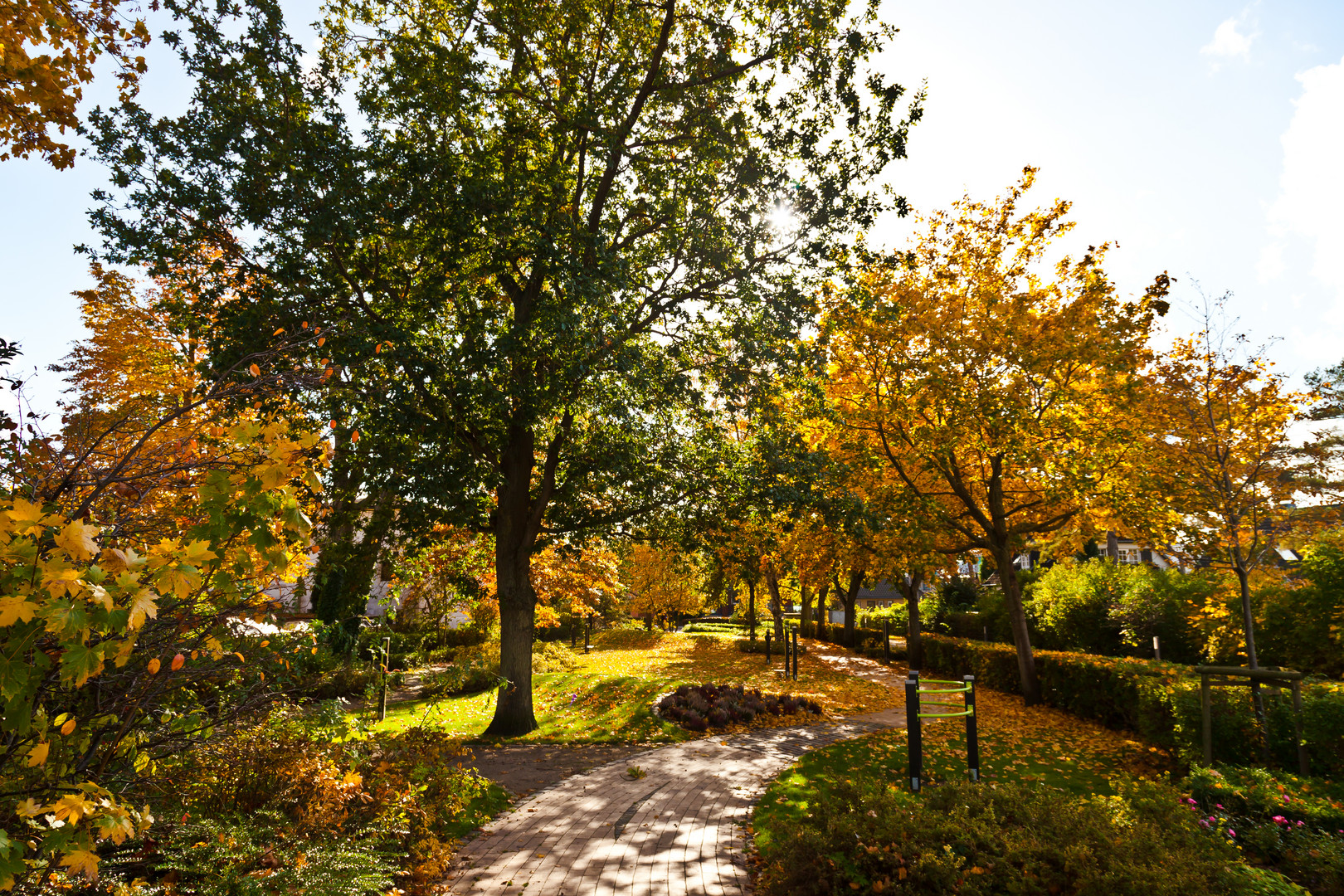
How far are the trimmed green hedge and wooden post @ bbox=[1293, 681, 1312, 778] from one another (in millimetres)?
62

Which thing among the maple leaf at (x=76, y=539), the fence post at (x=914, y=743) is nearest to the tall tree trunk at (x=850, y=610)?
the fence post at (x=914, y=743)

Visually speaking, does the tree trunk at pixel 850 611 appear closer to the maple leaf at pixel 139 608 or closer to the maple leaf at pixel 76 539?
the maple leaf at pixel 139 608

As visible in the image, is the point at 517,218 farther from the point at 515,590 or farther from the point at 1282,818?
→ the point at 1282,818

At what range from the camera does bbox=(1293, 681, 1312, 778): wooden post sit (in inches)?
291

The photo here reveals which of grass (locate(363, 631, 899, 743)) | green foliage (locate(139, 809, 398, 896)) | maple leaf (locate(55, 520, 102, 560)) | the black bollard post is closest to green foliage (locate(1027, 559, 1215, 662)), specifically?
grass (locate(363, 631, 899, 743))

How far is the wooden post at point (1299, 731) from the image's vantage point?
7379 millimetres

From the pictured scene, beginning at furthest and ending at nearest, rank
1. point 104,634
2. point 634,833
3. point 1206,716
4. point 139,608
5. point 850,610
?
1. point 850,610
2. point 1206,716
3. point 634,833
4. point 104,634
5. point 139,608

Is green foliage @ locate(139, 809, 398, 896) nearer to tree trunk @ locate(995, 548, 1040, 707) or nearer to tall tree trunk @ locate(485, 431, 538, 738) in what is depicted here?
tall tree trunk @ locate(485, 431, 538, 738)

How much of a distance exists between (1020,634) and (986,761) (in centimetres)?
603

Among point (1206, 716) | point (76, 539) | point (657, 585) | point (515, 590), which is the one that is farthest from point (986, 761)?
point (657, 585)

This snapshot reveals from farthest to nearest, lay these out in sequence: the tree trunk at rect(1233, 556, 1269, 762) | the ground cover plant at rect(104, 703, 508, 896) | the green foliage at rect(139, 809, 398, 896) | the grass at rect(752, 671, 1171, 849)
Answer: the tree trunk at rect(1233, 556, 1269, 762) → the grass at rect(752, 671, 1171, 849) → the ground cover plant at rect(104, 703, 508, 896) → the green foliage at rect(139, 809, 398, 896)

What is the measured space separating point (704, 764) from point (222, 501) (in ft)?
27.3

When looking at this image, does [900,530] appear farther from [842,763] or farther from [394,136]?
[394,136]

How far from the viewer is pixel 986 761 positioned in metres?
9.85
